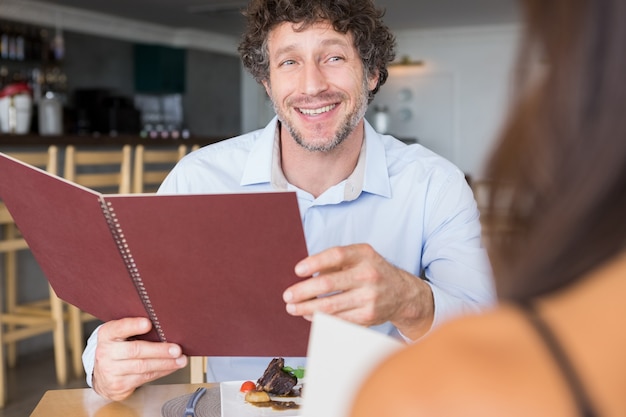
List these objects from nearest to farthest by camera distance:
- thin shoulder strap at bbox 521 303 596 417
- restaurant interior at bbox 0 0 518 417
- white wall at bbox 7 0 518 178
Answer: thin shoulder strap at bbox 521 303 596 417 → restaurant interior at bbox 0 0 518 417 → white wall at bbox 7 0 518 178

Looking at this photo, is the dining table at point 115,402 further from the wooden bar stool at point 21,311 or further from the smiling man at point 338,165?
the wooden bar stool at point 21,311

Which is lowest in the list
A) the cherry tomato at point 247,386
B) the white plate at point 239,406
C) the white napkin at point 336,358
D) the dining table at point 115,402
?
the dining table at point 115,402

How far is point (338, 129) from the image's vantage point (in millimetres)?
1601

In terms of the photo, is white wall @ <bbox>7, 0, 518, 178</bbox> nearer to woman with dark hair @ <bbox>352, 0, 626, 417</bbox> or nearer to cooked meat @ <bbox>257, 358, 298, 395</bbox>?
cooked meat @ <bbox>257, 358, 298, 395</bbox>

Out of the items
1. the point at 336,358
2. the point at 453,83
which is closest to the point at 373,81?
the point at 336,358

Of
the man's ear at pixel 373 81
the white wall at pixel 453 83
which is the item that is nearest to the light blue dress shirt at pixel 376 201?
the man's ear at pixel 373 81

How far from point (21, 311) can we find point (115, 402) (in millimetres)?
3039

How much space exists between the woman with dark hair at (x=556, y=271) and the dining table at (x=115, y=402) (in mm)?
788

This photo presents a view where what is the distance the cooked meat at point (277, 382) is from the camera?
1121mm

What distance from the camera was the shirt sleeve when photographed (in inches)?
55.7

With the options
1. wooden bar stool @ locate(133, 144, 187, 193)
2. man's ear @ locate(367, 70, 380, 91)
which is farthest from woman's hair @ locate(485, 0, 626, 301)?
wooden bar stool @ locate(133, 144, 187, 193)

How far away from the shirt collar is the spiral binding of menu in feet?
1.61

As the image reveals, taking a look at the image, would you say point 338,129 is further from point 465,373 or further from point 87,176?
point 87,176

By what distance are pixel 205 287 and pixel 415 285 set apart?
316mm
